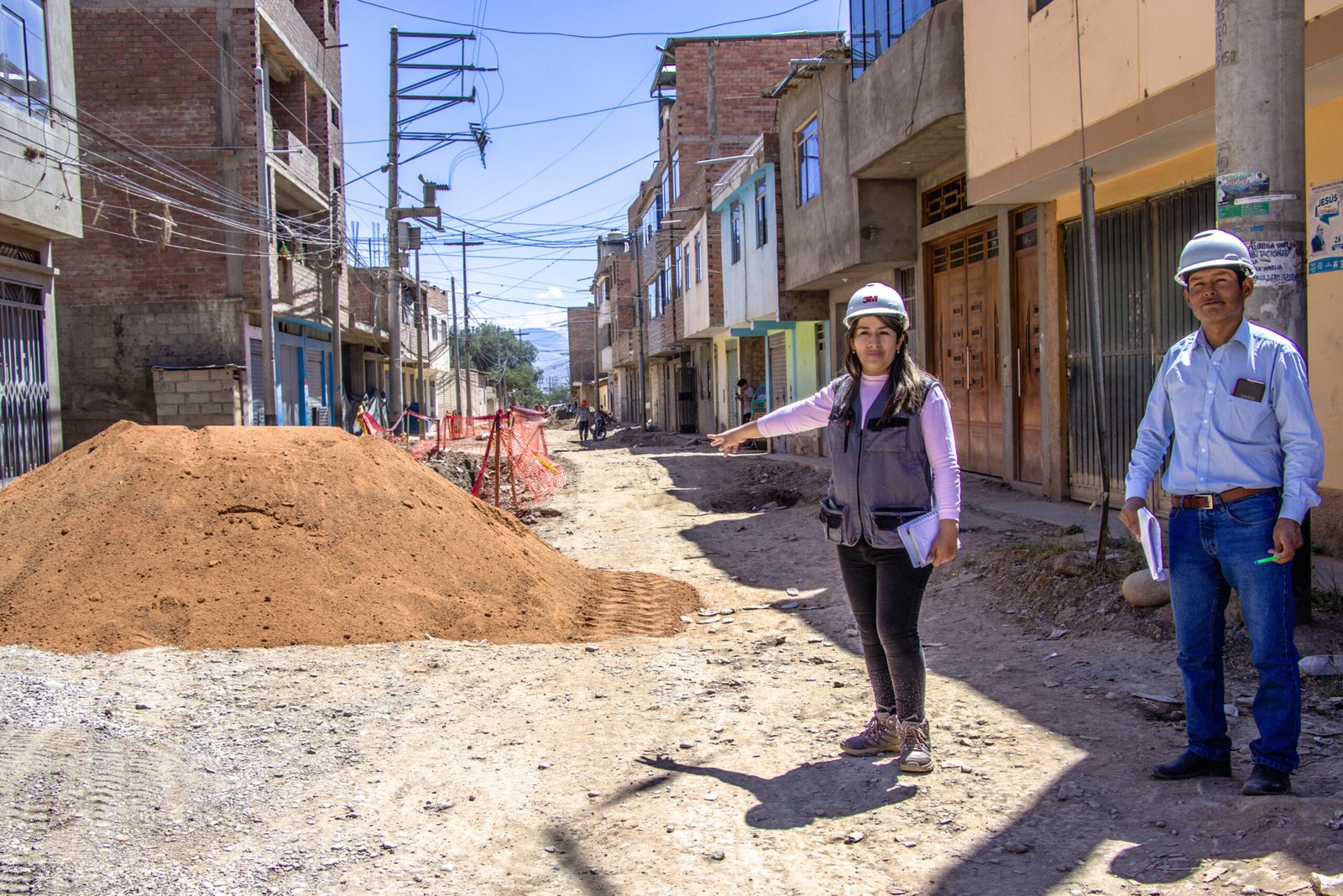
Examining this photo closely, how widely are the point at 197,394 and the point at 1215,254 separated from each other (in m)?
22.1

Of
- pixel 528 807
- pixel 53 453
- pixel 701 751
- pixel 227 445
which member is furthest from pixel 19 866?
pixel 53 453

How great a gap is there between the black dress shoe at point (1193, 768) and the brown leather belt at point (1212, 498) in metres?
0.87

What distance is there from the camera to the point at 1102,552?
6516mm

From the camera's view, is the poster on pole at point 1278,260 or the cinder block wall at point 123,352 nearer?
the poster on pole at point 1278,260

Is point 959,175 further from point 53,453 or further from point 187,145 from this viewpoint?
point 187,145

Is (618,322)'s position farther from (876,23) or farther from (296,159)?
(876,23)

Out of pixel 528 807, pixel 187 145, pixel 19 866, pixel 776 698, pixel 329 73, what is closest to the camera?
pixel 19 866

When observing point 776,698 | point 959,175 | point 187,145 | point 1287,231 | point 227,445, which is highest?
point 187,145

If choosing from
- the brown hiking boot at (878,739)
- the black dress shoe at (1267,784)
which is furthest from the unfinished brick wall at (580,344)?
the black dress shoe at (1267,784)

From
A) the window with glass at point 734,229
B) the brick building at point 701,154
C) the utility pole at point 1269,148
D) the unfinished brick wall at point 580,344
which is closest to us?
the utility pole at point 1269,148

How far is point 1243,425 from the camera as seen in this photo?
328 cm

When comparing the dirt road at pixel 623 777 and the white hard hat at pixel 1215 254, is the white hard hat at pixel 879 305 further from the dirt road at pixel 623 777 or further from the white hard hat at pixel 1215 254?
the dirt road at pixel 623 777

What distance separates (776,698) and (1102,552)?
105 inches

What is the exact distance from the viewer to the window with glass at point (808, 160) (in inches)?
649
